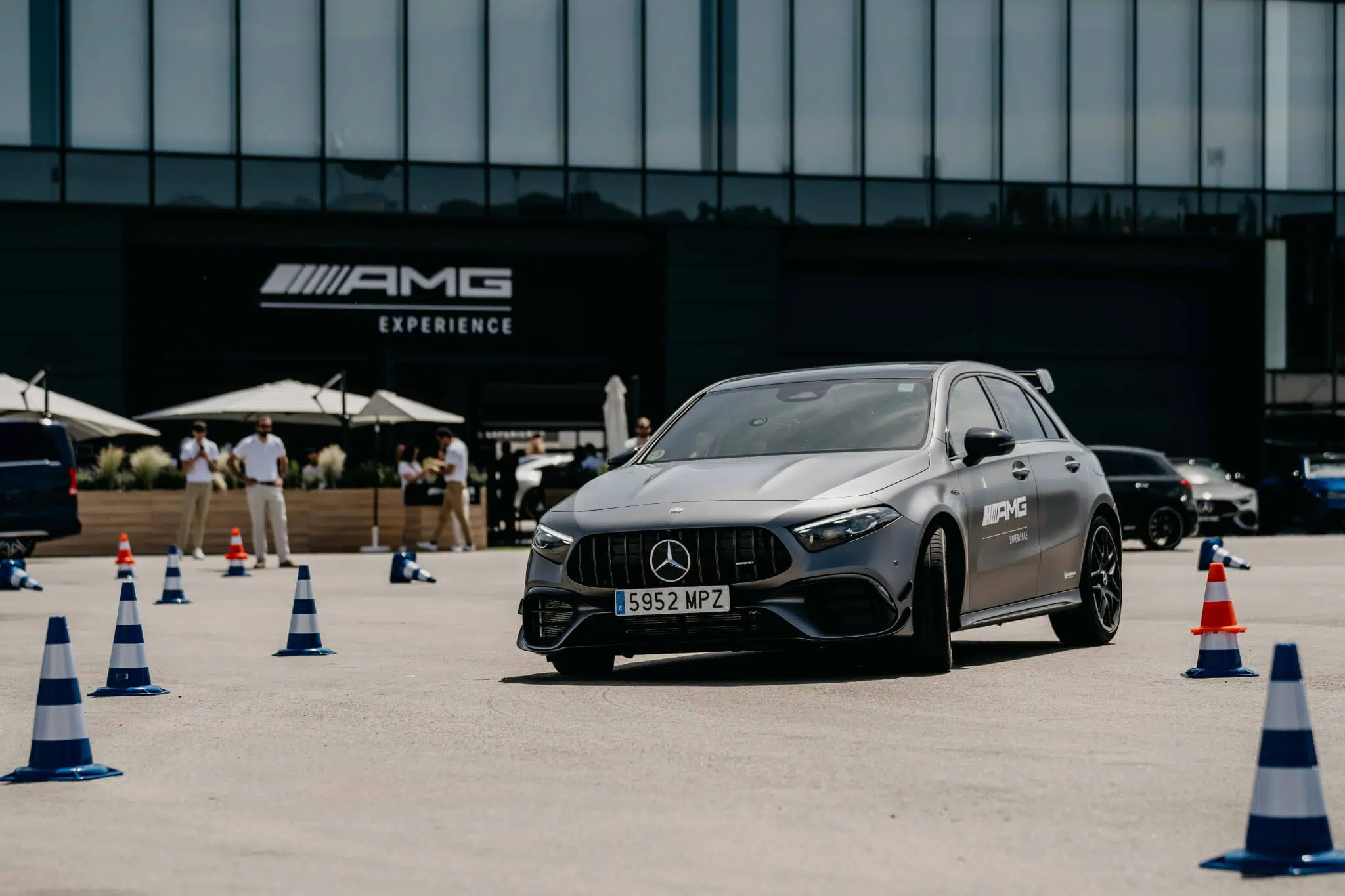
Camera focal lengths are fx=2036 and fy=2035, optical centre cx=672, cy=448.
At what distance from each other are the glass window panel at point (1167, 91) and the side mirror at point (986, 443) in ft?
101

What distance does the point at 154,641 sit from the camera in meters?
13.8

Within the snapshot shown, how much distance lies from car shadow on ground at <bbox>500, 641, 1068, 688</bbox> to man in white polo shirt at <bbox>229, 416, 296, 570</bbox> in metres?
14.1

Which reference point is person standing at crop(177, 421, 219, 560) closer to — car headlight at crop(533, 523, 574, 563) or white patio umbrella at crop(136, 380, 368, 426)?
white patio umbrella at crop(136, 380, 368, 426)

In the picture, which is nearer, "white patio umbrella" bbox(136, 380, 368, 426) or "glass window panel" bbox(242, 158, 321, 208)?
"white patio umbrella" bbox(136, 380, 368, 426)

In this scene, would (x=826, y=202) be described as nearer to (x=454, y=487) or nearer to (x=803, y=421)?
(x=454, y=487)

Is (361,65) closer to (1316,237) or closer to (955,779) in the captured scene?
(1316,237)

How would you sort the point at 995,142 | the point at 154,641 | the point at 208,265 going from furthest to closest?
the point at 995,142 < the point at 208,265 < the point at 154,641

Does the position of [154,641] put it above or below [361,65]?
below

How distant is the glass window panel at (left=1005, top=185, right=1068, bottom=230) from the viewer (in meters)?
39.5

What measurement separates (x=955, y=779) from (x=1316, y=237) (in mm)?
36298

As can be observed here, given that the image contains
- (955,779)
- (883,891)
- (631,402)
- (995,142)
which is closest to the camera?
(883,891)

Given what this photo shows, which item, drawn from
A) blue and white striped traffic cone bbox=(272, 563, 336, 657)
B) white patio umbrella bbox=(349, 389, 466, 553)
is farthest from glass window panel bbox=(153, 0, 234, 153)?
blue and white striped traffic cone bbox=(272, 563, 336, 657)

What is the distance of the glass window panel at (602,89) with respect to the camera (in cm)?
3788

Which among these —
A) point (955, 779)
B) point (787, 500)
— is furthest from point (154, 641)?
point (955, 779)
